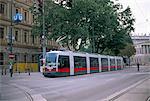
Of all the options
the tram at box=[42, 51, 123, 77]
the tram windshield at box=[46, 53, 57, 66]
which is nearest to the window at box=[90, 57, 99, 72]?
the tram at box=[42, 51, 123, 77]

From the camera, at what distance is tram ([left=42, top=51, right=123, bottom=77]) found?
3616 cm

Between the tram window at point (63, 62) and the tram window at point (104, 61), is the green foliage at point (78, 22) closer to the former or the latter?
the tram window at point (104, 61)

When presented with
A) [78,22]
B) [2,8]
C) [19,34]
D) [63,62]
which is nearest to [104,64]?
[78,22]

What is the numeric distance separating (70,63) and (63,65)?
66.5 inches

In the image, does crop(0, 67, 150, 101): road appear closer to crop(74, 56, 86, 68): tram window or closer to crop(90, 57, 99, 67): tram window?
crop(74, 56, 86, 68): tram window

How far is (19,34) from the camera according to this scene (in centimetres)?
5981

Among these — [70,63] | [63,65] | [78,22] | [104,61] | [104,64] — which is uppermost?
[78,22]

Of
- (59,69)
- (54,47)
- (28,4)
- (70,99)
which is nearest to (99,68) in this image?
(59,69)

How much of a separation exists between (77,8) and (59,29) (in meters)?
4.91

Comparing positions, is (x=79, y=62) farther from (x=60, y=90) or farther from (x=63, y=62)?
(x=60, y=90)

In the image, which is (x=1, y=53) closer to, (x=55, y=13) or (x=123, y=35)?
(x=55, y=13)

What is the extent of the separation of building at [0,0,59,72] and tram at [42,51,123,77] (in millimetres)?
14953

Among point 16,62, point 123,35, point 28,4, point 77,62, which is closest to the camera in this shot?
point 77,62

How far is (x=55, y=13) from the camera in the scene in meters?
54.5
